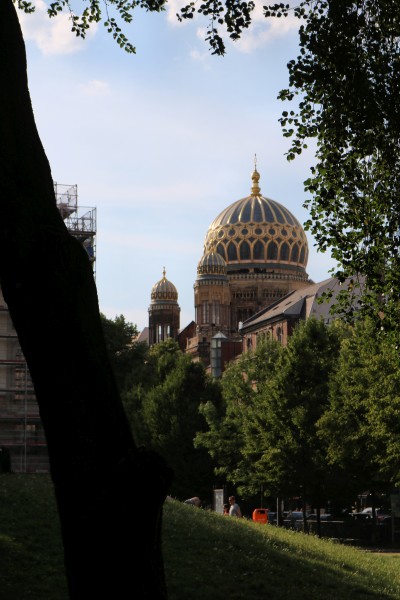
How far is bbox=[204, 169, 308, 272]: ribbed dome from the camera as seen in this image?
148750 mm

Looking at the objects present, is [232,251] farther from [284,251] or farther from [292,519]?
[292,519]

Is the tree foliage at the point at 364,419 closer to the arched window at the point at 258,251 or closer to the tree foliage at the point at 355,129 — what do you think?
the tree foliage at the point at 355,129

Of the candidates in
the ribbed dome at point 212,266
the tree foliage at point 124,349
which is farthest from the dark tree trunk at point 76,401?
the ribbed dome at point 212,266

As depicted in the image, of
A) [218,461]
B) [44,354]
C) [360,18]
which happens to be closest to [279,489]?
[218,461]

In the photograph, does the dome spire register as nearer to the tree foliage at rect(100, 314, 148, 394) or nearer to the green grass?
the tree foliage at rect(100, 314, 148, 394)

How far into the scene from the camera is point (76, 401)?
9.05 metres

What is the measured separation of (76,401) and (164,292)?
6043 inches

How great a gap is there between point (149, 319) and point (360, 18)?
145539 millimetres

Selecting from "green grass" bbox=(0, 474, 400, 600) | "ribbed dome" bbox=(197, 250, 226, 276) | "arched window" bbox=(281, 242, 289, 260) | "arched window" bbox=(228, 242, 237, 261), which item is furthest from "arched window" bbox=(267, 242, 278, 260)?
"green grass" bbox=(0, 474, 400, 600)

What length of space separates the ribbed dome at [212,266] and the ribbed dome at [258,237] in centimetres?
268

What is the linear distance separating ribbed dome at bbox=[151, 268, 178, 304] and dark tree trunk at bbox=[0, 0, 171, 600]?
152 metres

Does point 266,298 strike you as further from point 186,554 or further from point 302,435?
point 186,554

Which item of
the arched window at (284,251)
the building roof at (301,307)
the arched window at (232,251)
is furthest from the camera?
the arched window at (232,251)

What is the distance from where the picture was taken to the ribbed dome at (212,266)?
14700 centimetres
